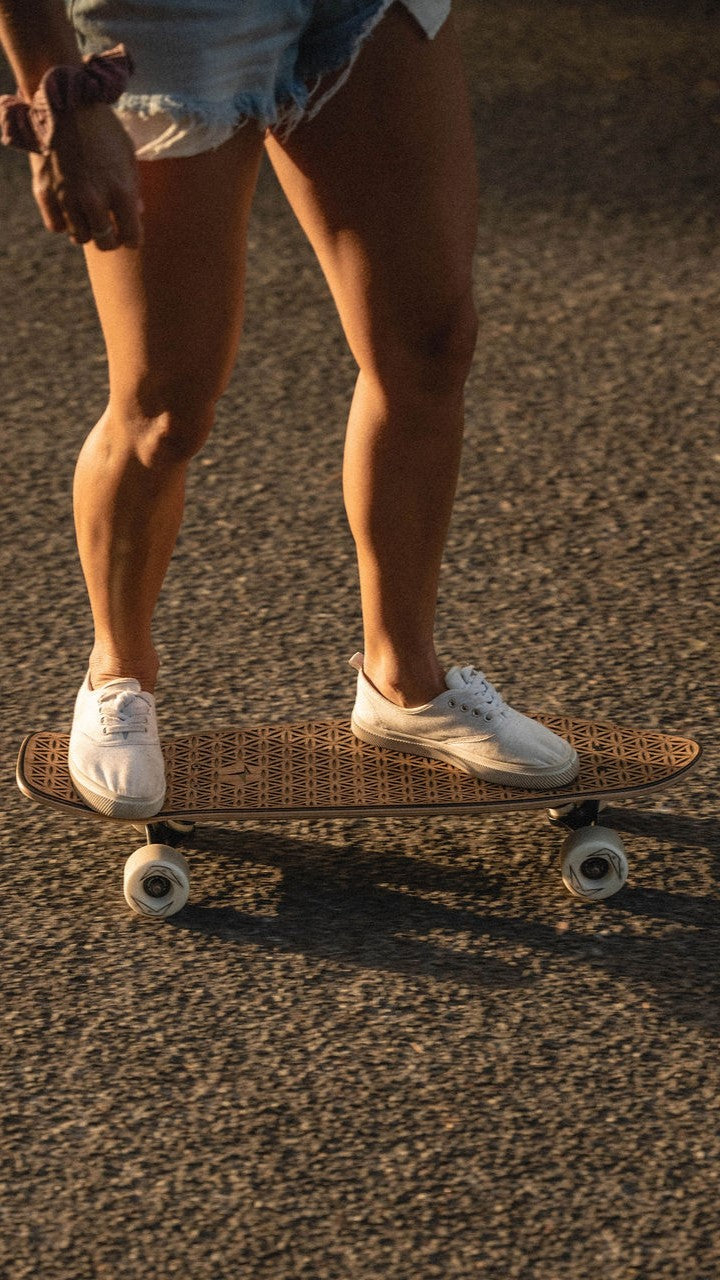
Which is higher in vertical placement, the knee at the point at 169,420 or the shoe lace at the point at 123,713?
the knee at the point at 169,420

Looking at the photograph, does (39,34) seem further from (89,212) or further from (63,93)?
(89,212)

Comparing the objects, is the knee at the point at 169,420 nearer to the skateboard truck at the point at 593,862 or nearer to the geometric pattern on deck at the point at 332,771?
the geometric pattern on deck at the point at 332,771

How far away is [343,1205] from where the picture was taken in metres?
2.01

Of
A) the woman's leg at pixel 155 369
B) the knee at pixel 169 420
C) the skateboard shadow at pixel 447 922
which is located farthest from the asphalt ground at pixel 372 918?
the knee at pixel 169 420

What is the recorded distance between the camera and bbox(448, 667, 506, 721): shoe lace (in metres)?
2.62

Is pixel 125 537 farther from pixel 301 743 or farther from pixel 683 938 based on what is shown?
pixel 683 938

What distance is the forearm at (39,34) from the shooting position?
80.5 inches

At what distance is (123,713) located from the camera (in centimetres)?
255

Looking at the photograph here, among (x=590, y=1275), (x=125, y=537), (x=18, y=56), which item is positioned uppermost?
(x=18, y=56)

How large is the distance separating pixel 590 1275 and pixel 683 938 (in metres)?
0.64

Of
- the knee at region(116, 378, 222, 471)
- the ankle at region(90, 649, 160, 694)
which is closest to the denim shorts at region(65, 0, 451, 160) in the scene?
the knee at region(116, 378, 222, 471)

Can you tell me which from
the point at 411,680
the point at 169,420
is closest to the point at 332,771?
the point at 411,680

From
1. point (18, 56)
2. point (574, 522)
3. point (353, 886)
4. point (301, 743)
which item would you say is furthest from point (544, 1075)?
point (574, 522)

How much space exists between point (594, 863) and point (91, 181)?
3.73 ft
